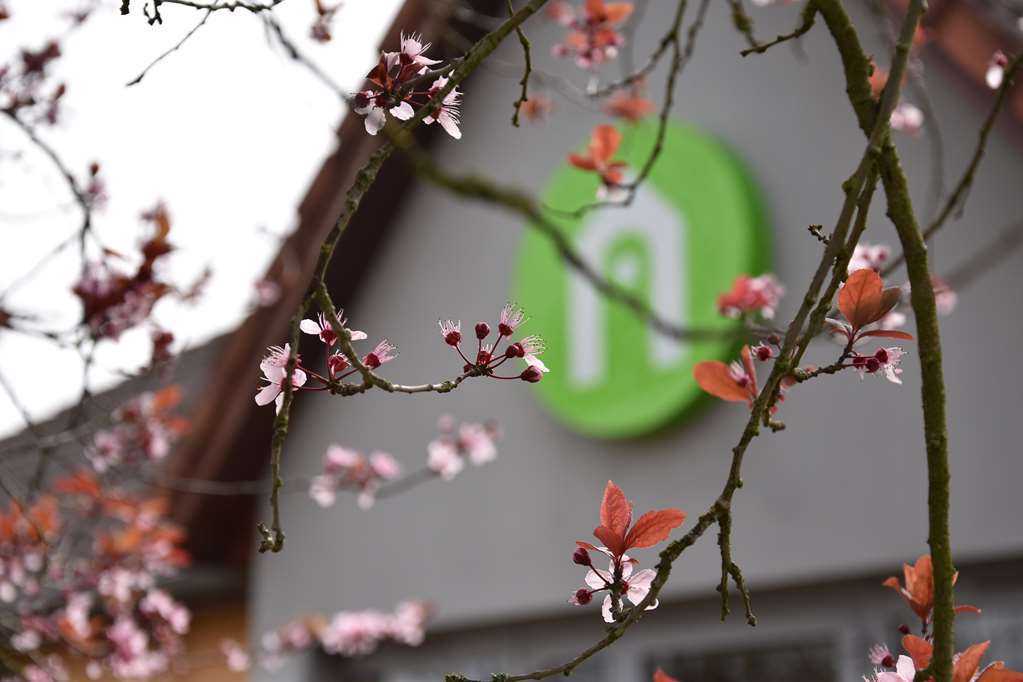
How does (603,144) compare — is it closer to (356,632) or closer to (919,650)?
(919,650)

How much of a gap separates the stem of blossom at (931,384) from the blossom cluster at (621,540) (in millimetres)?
213

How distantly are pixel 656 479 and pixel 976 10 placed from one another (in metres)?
1.72

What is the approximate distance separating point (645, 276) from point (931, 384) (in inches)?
124

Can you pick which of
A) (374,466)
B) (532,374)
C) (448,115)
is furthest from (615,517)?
(374,466)

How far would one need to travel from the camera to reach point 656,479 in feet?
13.4

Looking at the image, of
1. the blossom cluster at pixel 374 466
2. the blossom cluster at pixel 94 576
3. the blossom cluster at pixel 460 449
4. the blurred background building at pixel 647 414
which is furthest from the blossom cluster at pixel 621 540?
the blossom cluster at pixel 460 449

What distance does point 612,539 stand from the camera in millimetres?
1104

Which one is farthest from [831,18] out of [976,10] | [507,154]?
[507,154]

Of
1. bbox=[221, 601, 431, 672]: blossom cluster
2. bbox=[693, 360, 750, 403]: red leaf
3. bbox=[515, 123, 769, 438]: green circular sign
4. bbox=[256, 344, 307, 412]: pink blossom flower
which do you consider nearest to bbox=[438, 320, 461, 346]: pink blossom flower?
bbox=[256, 344, 307, 412]: pink blossom flower

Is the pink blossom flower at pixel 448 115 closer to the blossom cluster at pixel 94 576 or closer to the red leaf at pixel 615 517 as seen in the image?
the red leaf at pixel 615 517

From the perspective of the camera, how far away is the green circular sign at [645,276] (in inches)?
154

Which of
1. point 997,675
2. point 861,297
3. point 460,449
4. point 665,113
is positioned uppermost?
point 460,449

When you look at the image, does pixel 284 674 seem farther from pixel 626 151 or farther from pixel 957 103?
pixel 957 103

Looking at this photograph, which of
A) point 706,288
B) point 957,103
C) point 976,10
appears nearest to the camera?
point 976,10
